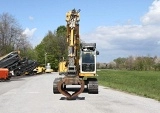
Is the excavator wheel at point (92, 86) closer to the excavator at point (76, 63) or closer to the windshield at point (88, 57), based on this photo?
the excavator at point (76, 63)

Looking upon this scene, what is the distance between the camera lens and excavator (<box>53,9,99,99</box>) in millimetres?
21562

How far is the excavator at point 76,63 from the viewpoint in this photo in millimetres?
21562

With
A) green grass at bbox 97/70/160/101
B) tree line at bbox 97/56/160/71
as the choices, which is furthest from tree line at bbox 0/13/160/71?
green grass at bbox 97/70/160/101

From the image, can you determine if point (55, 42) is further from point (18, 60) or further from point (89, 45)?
point (89, 45)

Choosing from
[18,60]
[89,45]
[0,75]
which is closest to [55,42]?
[18,60]

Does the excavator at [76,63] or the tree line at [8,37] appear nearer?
the excavator at [76,63]

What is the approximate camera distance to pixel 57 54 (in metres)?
133

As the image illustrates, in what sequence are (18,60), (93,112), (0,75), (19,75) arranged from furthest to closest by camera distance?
(19,75)
(18,60)
(0,75)
(93,112)

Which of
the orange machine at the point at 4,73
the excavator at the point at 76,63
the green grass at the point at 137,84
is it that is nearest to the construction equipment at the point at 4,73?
the orange machine at the point at 4,73

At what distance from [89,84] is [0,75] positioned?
26.4 metres

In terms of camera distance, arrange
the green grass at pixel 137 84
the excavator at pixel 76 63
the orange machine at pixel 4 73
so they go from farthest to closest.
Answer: the orange machine at pixel 4 73 → the green grass at pixel 137 84 → the excavator at pixel 76 63

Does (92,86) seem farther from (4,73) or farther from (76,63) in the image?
(4,73)

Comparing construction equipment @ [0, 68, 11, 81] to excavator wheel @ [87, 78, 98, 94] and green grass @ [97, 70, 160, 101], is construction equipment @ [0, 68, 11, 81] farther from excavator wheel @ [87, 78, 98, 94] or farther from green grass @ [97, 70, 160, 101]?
excavator wheel @ [87, 78, 98, 94]

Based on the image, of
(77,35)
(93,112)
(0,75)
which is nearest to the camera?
(93,112)
